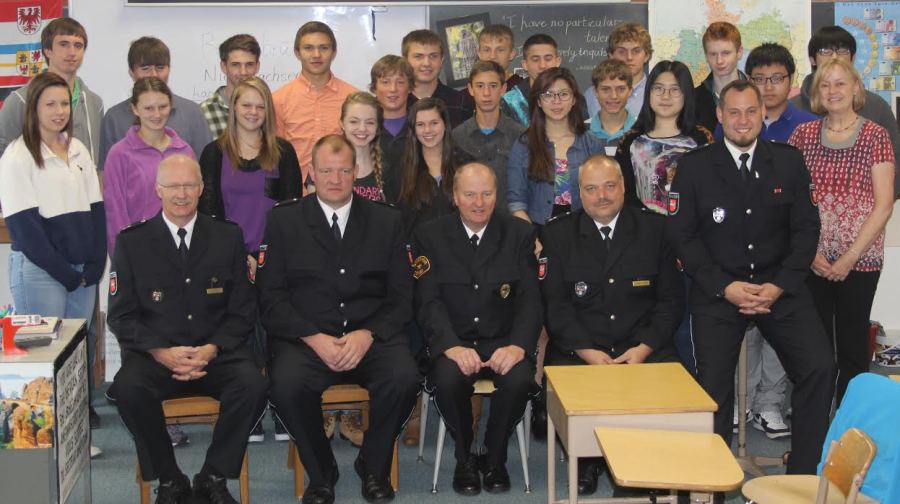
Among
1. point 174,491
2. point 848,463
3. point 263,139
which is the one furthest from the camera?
point 263,139

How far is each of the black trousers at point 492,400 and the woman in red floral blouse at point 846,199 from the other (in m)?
1.51

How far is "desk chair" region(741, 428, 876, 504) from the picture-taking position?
2.88m

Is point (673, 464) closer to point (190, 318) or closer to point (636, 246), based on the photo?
point (636, 246)

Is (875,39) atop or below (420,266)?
atop

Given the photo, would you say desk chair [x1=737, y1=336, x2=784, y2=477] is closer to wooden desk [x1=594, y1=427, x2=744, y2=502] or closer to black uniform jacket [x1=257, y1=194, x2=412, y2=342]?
wooden desk [x1=594, y1=427, x2=744, y2=502]

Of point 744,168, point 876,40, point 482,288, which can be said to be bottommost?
point 482,288

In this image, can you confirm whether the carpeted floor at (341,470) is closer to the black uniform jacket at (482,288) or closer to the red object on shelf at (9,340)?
the black uniform jacket at (482,288)

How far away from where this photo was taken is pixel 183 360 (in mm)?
4246

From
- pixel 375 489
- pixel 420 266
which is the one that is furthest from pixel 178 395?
pixel 420 266

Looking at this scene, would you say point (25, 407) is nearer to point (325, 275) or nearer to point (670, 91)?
point (325, 275)

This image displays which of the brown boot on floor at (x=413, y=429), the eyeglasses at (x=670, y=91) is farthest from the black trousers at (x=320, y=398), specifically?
the eyeglasses at (x=670, y=91)

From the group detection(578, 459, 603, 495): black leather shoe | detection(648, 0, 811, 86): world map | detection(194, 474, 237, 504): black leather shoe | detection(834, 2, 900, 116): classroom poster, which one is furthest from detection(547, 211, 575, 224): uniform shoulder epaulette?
detection(834, 2, 900, 116): classroom poster

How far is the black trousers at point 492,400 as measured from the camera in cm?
441

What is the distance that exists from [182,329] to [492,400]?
53.7 inches
